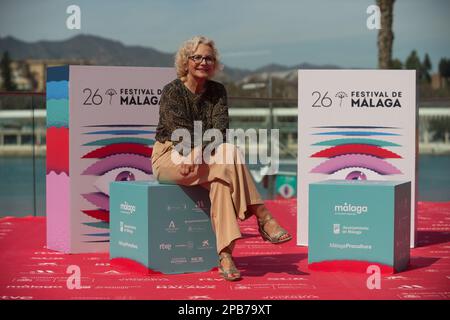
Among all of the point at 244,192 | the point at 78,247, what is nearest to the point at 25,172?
the point at 78,247

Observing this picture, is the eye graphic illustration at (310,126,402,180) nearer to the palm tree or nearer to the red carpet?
the red carpet

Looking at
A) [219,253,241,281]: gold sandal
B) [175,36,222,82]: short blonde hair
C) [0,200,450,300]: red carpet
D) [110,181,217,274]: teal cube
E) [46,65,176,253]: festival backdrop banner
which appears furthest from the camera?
[46,65,176,253]: festival backdrop banner

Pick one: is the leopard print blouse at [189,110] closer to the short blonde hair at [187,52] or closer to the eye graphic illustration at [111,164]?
the short blonde hair at [187,52]

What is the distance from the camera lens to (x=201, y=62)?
5.54 meters

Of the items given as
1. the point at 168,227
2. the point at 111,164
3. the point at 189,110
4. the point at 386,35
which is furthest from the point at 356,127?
the point at 386,35

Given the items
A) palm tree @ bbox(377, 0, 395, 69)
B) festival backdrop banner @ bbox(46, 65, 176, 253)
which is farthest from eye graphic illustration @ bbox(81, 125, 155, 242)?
palm tree @ bbox(377, 0, 395, 69)

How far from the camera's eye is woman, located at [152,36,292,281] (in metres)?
5.32

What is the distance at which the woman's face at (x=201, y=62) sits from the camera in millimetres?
5547

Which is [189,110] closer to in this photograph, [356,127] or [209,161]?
[209,161]

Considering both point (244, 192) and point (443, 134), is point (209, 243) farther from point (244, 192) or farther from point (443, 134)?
point (443, 134)

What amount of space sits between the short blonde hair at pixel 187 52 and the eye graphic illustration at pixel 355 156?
142 cm

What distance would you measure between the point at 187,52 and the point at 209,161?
0.72m

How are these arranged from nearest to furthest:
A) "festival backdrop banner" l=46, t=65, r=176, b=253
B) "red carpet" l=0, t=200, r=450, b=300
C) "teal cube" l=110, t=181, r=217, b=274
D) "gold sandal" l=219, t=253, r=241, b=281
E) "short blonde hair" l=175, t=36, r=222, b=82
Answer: "red carpet" l=0, t=200, r=450, b=300 → "gold sandal" l=219, t=253, r=241, b=281 → "teal cube" l=110, t=181, r=217, b=274 → "short blonde hair" l=175, t=36, r=222, b=82 → "festival backdrop banner" l=46, t=65, r=176, b=253

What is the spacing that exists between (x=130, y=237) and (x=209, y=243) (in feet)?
1.62
